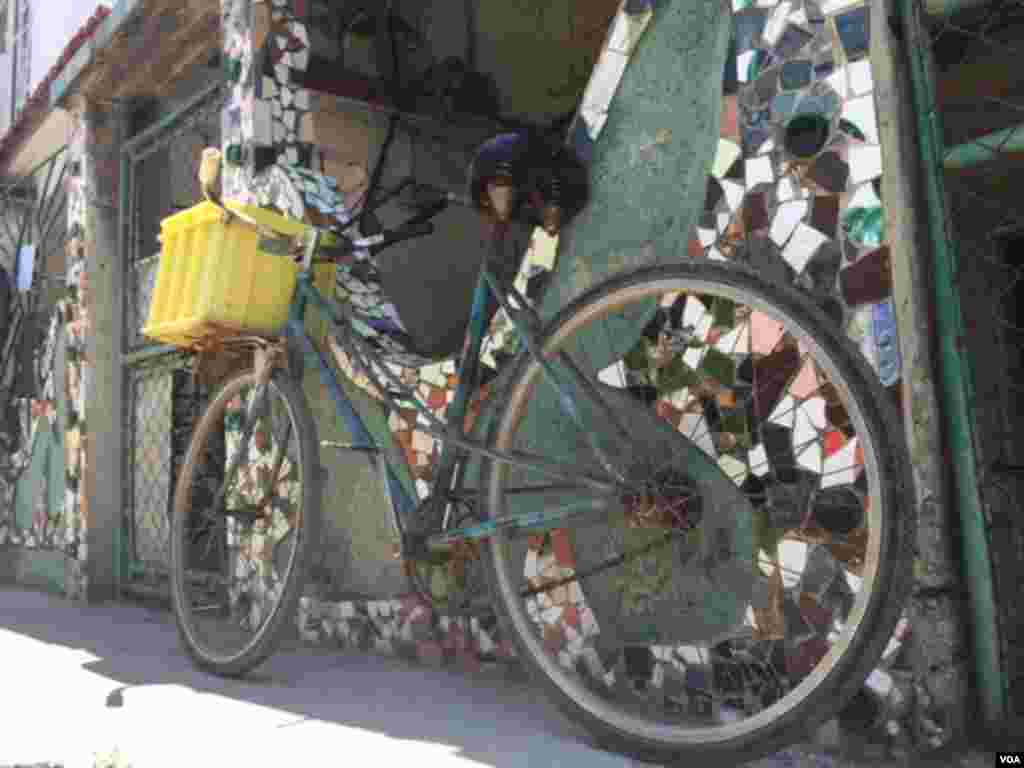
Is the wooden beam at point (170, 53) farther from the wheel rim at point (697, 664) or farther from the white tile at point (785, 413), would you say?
the white tile at point (785, 413)

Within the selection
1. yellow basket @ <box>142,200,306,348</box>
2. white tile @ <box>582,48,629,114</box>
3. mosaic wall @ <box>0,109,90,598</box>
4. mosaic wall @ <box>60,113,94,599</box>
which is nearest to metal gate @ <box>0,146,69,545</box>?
mosaic wall @ <box>0,109,90,598</box>

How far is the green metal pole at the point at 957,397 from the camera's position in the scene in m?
2.07

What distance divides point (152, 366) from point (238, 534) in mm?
2322

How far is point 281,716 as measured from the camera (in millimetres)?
2559

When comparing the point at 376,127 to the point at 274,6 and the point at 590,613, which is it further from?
the point at 590,613

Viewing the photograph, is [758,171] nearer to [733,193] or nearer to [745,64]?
[733,193]

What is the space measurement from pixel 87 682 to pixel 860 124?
2.83 metres

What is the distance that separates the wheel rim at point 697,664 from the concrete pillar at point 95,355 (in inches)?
171

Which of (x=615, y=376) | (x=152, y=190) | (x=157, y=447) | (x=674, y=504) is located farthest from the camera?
(x=152, y=190)

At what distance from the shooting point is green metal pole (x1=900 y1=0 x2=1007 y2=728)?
207 centimetres

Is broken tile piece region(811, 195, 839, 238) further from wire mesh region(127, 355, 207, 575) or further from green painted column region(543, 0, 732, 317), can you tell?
wire mesh region(127, 355, 207, 575)

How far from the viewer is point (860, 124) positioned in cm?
229

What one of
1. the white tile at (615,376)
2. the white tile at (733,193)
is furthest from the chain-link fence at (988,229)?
the white tile at (615,376)

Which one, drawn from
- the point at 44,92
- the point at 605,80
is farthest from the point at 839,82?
the point at 44,92
